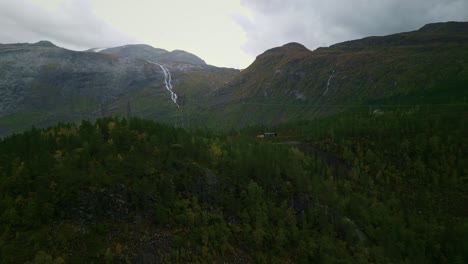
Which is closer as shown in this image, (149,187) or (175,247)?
(175,247)

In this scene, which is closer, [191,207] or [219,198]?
[191,207]

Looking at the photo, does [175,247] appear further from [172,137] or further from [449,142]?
[449,142]

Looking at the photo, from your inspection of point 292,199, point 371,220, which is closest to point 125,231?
point 292,199

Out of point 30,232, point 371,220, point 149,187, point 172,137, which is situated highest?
point 172,137

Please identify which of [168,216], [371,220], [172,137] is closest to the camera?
[168,216]

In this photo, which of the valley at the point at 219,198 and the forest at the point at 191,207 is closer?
the forest at the point at 191,207

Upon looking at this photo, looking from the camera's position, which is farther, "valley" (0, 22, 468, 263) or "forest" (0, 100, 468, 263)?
"valley" (0, 22, 468, 263)

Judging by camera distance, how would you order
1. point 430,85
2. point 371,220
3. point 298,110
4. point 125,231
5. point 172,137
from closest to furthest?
1. point 125,231
2. point 172,137
3. point 371,220
4. point 430,85
5. point 298,110

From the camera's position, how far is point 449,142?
7675cm

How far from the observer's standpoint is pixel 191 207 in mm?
37219

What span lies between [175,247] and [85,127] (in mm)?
24129

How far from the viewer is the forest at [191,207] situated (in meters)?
30.2

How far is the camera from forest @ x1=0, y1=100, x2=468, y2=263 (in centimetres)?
3019

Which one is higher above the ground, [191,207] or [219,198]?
[219,198]
